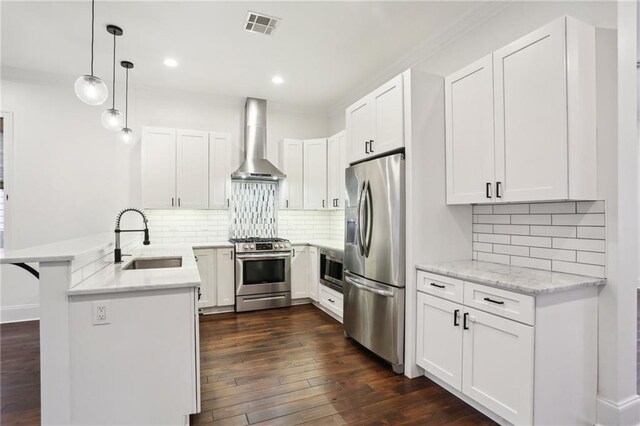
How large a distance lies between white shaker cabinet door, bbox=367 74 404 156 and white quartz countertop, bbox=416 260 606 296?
1.09m

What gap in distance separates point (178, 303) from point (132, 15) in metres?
2.64

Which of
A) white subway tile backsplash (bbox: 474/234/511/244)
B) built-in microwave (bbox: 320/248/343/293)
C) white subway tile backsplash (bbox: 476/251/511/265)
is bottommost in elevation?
built-in microwave (bbox: 320/248/343/293)

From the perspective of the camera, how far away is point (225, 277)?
4438 mm

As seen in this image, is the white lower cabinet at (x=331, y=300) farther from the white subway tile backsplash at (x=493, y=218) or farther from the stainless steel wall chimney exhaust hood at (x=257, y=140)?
the white subway tile backsplash at (x=493, y=218)

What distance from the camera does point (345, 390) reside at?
8.25 feet

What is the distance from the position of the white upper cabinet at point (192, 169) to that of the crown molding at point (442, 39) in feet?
7.80

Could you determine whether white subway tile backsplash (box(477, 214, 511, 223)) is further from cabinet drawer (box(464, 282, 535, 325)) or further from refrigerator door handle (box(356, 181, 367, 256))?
refrigerator door handle (box(356, 181, 367, 256))

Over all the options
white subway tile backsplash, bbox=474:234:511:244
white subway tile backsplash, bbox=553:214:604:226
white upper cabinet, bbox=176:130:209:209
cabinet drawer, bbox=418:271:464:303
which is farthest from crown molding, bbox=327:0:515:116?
white upper cabinet, bbox=176:130:209:209

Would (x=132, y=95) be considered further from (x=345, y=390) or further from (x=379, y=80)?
(x=345, y=390)

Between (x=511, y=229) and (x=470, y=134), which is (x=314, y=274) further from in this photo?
(x=470, y=134)

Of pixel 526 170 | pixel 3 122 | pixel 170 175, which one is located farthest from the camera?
pixel 170 175

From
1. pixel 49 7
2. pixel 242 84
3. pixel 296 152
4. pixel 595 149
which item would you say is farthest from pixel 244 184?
pixel 595 149

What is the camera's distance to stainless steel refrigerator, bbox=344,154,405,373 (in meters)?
2.76

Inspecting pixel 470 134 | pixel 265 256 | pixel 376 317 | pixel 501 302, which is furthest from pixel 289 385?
pixel 470 134
